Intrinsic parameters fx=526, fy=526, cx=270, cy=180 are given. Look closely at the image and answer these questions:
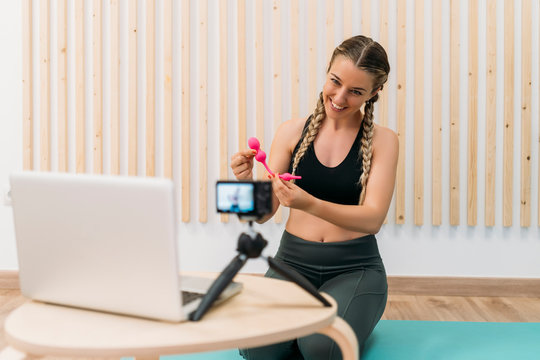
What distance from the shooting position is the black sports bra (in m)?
1.86

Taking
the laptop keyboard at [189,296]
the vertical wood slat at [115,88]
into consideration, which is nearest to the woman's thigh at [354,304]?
the laptop keyboard at [189,296]

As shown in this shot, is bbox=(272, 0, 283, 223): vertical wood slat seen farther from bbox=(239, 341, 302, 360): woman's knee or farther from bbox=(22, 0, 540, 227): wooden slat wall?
bbox=(239, 341, 302, 360): woman's knee

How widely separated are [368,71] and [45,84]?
1826 millimetres

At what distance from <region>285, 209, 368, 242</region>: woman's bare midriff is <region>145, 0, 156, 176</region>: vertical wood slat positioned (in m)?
1.16

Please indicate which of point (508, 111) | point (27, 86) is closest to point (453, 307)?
point (508, 111)

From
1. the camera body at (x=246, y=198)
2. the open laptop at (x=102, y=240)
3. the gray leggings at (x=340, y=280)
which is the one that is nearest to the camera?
the open laptop at (x=102, y=240)

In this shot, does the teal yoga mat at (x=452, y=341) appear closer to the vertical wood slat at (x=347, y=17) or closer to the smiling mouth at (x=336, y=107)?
the smiling mouth at (x=336, y=107)

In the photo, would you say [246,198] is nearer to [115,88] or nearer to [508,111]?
[115,88]

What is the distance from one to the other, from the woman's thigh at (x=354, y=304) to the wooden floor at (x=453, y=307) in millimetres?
631

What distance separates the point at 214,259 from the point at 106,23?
4.53ft

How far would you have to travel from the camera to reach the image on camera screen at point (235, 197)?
0.92m

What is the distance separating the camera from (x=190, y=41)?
277 centimetres

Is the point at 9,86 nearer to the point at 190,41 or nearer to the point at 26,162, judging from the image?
the point at 26,162

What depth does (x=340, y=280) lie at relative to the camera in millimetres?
1765
